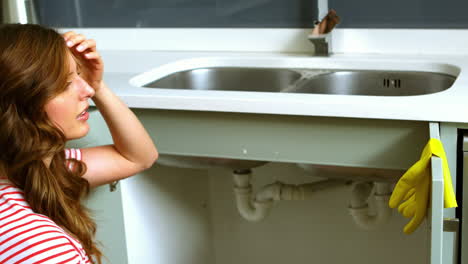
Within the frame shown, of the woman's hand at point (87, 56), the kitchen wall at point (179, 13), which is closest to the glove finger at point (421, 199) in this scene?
the woman's hand at point (87, 56)

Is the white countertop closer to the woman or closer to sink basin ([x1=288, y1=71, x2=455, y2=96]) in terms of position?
sink basin ([x1=288, y1=71, x2=455, y2=96])

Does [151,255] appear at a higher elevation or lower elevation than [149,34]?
lower

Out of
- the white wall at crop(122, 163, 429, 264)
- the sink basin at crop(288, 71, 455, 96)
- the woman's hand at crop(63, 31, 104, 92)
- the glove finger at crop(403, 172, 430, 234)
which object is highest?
the woman's hand at crop(63, 31, 104, 92)

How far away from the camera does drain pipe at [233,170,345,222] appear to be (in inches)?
76.2

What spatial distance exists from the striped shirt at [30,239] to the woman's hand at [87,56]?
0.98ft

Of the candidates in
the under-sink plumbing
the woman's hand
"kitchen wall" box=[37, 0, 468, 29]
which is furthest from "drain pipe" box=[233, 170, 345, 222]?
the woman's hand

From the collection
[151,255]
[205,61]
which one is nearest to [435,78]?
[205,61]

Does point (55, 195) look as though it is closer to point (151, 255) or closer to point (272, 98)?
point (272, 98)

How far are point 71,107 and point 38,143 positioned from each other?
0.25 ft

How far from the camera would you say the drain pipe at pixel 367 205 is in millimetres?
1814

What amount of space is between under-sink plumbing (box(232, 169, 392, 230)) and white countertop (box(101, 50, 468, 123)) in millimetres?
331

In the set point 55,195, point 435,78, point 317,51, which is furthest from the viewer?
point 317,51

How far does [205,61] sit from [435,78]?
2.12 feet

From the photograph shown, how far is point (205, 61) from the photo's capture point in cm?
196
